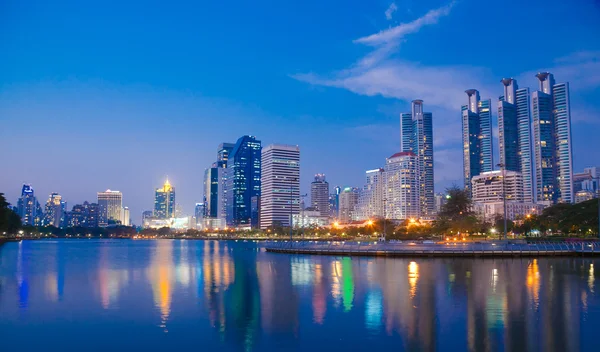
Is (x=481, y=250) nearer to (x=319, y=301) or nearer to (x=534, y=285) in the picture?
(x=534, y=285)

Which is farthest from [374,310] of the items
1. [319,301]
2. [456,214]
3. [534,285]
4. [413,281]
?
[456,214]

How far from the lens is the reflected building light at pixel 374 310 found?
17150 mm

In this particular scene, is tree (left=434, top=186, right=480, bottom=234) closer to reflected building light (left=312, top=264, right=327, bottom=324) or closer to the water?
the water

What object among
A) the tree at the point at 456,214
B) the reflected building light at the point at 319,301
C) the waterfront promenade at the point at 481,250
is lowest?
the waterfront promenade at the point at 481,250

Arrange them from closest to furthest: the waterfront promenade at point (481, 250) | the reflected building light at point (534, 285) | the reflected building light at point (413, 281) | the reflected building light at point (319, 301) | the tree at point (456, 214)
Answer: the reflected building light at point (319, 301) → the reflected building light at point (534, 285) → the reflected building light at point (413, 281) → the waterfront promenade at point (481, 250) → the tree at point (456, 214)

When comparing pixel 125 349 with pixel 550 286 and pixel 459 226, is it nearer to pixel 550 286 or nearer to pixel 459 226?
pixel 550 286

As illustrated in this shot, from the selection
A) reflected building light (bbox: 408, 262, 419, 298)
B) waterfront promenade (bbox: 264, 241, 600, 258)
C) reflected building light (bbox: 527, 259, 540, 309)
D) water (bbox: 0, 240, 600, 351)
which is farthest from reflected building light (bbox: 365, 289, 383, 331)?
waterfront promenade (bbox: 264, 241, 600, 258)

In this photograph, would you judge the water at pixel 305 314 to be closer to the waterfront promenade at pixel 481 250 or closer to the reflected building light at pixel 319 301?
the reflected building light at pixel 319 301

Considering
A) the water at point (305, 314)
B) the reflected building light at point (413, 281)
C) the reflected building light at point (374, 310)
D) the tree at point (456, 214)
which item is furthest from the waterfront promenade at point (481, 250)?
the tree at point (456, 214)

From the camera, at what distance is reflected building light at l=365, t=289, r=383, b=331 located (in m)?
17.1

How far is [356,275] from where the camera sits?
35.3 metres

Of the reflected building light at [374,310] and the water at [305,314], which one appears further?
the reflected building light at [374,310]

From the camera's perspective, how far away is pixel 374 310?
2006 centimetres

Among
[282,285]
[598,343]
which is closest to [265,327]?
[598,343]
